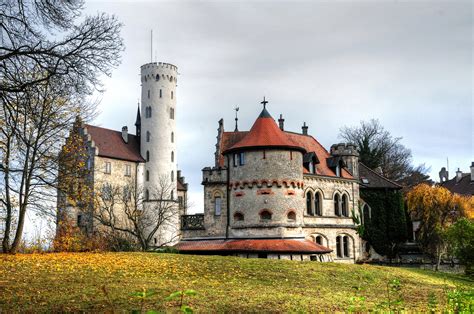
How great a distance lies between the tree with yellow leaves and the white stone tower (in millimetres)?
27148

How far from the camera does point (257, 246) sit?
3309 cm

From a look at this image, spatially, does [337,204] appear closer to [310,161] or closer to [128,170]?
[310,161]

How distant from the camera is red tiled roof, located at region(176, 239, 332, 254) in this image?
32.7 meters

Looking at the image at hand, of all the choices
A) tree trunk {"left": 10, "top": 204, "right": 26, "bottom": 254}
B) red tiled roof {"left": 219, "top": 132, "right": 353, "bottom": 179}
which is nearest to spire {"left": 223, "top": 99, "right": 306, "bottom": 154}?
red tiled roof {"left": 219, "top": 132, "right": 353, "bottom": 179}

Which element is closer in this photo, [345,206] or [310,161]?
[310,161]

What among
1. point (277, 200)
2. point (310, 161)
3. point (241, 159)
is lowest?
point (277, 200)

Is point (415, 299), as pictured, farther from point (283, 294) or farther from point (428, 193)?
point (428, 193)

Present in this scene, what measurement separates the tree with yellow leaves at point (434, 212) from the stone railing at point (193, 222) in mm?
19665

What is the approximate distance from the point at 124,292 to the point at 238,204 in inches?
798

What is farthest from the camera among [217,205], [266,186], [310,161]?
[310,161]

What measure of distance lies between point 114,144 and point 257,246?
30691 millimetres

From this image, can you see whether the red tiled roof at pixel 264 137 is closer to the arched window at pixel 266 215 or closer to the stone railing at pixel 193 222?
the arched window at pixel 266 215

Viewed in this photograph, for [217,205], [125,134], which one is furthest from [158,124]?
[217,205]

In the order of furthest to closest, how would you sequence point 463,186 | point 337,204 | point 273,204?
1. point 463,186
2. point 337,204
3. point 273,204
